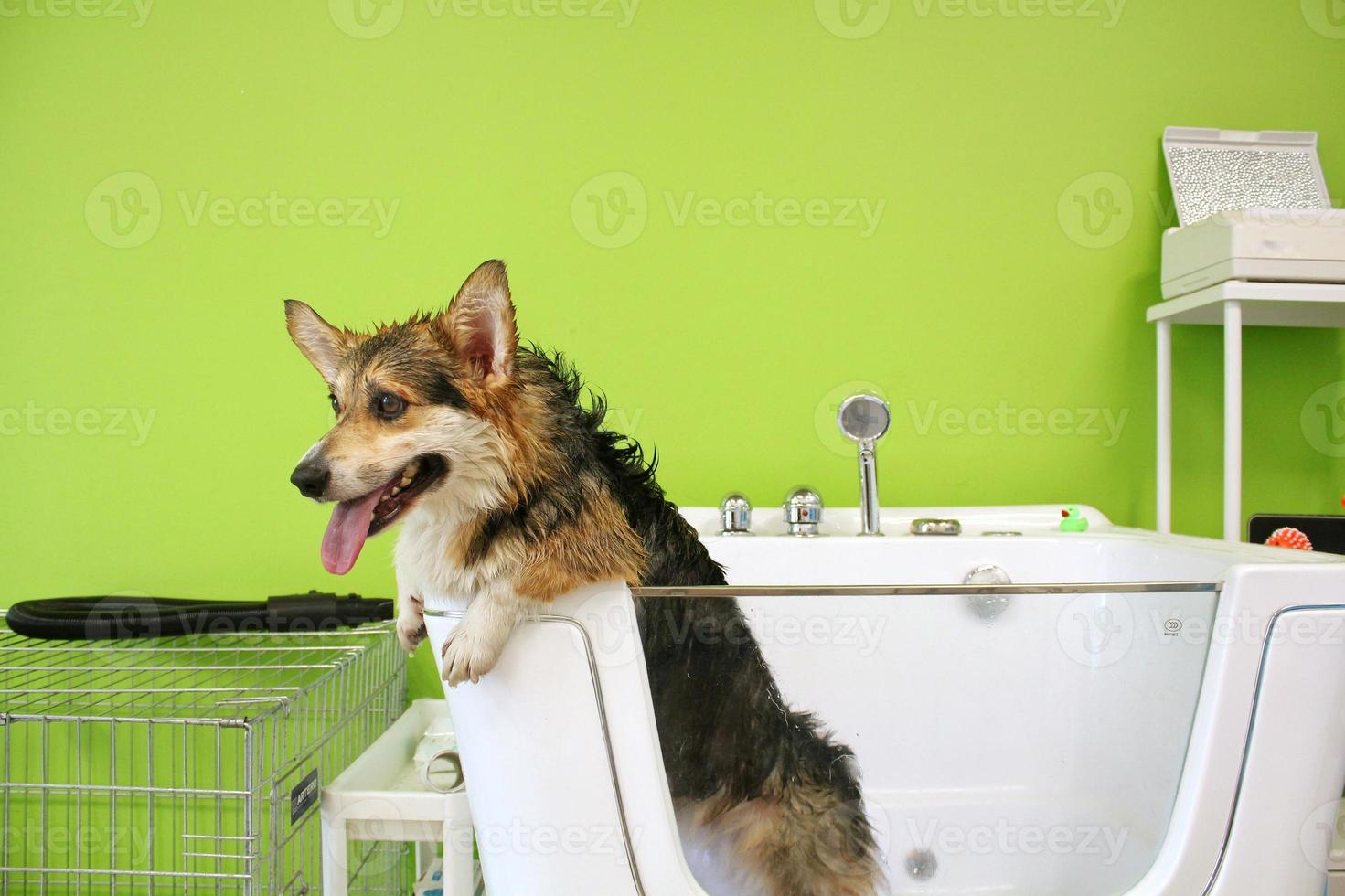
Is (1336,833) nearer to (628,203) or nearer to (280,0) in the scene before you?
(628,203)

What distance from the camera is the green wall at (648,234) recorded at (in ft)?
5.85

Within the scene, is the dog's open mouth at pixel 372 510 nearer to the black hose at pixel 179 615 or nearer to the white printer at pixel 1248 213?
the black hose at pixel 179 615

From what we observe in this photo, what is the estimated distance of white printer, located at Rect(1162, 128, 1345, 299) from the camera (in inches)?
60.5

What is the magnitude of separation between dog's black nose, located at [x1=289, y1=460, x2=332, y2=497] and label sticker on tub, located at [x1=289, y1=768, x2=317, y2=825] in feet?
2.17

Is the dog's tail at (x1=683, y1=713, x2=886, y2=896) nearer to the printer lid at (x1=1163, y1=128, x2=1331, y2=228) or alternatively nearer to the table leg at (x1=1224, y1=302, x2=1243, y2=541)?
the table leg at (x1=1224, y1=302, x2=1243, y2=541)

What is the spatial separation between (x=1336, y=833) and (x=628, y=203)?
5.65ft

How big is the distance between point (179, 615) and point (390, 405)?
96 cm

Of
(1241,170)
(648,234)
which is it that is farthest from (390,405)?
(1241,170)

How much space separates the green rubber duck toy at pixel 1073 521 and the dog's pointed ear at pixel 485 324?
1257 mm

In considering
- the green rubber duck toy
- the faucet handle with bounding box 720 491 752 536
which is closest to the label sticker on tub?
the faucet handle with bounding box 720 491 752 536

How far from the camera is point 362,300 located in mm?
1807

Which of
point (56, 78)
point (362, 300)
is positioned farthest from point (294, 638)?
point (56, 78)

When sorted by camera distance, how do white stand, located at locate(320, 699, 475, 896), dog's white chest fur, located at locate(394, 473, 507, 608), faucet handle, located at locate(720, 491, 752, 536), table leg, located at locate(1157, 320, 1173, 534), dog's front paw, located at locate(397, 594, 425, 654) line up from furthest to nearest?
table leg, located at locate(1157, 320, 1173, 534) → faucet handle, located at locate(720, 491, 752, 536) → white stand, located at locate(320, 699, 475, 896) → dog's front paw, located at locate(397, 594, 425, 654) → dog's white chest fur, located at locate(394, 473, 507, 608)

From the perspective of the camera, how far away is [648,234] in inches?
71.9
